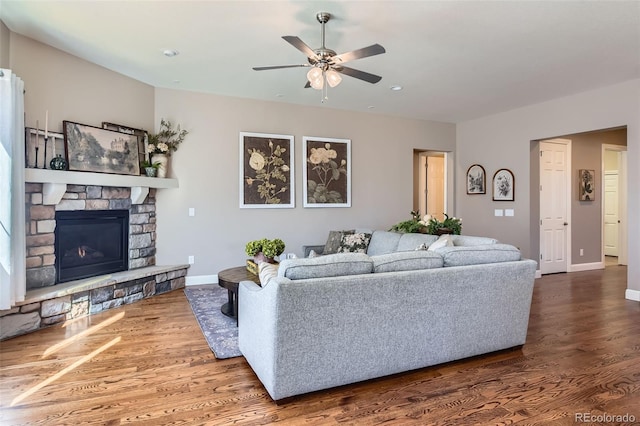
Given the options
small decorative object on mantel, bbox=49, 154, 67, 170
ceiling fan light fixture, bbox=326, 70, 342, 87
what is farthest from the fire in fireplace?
ceiling fan light fixture, bbox=326, 70, 342, 87

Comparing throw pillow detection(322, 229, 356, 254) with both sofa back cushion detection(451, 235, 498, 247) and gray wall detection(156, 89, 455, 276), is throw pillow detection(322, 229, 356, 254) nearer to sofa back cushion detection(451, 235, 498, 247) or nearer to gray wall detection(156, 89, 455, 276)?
gray wall detection(156, 89, 455, 276)

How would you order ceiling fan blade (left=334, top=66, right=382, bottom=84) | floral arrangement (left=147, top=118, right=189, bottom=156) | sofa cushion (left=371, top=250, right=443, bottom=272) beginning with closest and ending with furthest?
sofa cushion (left=371, top=250, right=443, bottom=272)
ceiling fan blade (left=334, top=66, right=382, bottom=84)
floral arrangement (left=147, top=118, right=189, bottom=156)

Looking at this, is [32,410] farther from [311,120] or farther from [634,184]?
[634,184]

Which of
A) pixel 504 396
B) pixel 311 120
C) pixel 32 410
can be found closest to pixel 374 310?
pixel 504 396

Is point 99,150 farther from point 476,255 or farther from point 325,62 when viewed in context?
point 476,255

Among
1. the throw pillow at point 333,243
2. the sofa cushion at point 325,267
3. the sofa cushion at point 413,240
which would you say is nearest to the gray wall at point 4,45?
the sofa cushion at point 325,267

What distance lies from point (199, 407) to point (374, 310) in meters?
1.18

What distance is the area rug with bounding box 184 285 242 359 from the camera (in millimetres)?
2984

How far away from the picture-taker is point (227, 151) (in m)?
5.39

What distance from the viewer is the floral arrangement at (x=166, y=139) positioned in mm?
4848

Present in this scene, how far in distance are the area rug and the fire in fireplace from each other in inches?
39.2

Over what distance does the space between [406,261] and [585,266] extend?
19.7 feet

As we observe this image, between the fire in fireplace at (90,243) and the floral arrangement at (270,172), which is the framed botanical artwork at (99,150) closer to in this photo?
the fire in fireplace at (90,243)

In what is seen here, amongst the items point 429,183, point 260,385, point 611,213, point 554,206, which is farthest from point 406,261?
point 611,213
